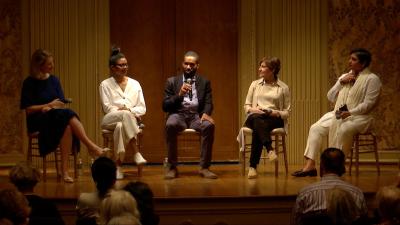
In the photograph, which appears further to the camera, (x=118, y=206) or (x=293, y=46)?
(x=293, y=46)

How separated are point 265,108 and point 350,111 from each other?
79 cm

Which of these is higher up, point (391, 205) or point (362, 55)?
point (362, 55)

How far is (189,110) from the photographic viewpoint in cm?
670

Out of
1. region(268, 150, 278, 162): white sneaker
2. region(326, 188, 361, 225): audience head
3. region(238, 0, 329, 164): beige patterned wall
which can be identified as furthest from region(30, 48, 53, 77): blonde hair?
region(326, 188, 361, 225): audience head

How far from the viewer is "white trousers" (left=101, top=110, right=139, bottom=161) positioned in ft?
20.9

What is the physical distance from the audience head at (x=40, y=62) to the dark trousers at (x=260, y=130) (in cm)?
192

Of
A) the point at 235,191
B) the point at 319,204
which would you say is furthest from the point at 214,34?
the point at 319,204

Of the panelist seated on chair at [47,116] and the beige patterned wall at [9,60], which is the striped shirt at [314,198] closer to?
the panelist seated on chair at [47,116]

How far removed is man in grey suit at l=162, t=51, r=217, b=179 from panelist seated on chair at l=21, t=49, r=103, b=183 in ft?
2.41

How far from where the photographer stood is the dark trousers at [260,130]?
21.2 ft

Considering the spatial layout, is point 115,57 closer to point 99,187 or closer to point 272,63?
point 272,63

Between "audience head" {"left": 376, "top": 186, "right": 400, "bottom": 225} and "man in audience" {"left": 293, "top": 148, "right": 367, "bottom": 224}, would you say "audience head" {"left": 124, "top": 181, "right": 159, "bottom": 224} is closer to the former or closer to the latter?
"man in audience" {"left": 293, "top": 148, "right": 367, "bottom": 224}

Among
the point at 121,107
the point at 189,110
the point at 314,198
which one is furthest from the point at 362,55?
the point at 314,198

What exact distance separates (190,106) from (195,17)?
1636mm
